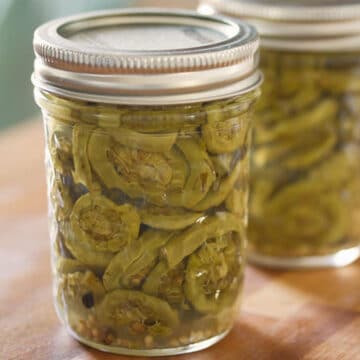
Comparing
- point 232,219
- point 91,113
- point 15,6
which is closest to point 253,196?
point 232,219

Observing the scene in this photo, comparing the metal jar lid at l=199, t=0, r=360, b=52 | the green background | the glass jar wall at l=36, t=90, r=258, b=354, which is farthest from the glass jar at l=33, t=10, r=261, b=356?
the green background

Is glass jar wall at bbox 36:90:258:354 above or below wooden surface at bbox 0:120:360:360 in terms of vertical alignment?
above

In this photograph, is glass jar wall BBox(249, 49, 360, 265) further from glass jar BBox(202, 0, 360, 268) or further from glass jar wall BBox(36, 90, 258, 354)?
glass jar wall BBox(36, 90, 258, 354)

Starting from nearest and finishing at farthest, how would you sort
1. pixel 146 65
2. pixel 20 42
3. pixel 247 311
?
pixel 146 65 < pixel 247 311 < pixel 20 42

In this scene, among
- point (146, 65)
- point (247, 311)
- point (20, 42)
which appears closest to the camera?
point (146, 65)

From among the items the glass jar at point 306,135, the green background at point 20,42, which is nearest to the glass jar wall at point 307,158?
the glass jar at point 306,135

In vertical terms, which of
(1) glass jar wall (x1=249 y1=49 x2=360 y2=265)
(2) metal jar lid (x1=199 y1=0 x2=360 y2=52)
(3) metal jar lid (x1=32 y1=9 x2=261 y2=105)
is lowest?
(1) glass jar wall (x1=249 y1=49 x2=360 y2=265)

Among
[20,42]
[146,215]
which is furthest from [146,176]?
[20,42]

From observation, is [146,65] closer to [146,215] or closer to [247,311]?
[146,215]

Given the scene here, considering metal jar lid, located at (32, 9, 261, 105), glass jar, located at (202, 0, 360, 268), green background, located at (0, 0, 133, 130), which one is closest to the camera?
metal jar lid, located at (32, 9, 261, 105)
